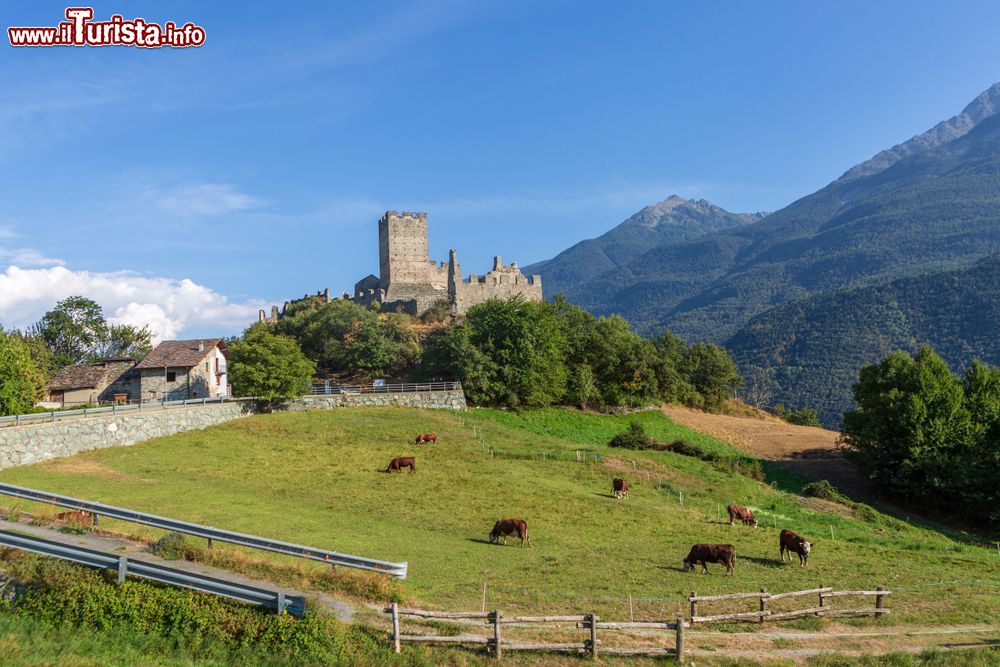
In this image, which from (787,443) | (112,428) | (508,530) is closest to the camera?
(508,530)

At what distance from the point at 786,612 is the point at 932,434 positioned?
39953mm

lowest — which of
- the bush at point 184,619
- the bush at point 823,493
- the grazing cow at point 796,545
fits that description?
the bush at point 823,493

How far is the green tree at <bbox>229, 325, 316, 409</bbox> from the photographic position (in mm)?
55844

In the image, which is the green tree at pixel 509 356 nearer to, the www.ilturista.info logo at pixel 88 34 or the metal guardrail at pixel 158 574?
the www.ilturista.info logo at pixel 88 34

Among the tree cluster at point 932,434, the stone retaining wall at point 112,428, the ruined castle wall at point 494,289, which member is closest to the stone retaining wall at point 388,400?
the stone retaining wall at point 112,428

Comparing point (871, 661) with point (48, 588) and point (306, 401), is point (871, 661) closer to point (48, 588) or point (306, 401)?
point (48, 588)

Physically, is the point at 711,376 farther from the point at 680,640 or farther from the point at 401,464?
the point at 680,640

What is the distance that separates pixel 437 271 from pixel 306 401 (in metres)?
46.5

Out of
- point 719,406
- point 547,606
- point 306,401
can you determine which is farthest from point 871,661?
point 719,406

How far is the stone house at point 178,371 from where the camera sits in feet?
197

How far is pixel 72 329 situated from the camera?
9769 cm

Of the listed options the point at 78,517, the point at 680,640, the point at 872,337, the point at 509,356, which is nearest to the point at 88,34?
the point at 78,517

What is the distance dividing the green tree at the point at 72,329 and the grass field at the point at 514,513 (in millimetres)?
59170

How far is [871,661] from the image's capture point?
1675 cm
